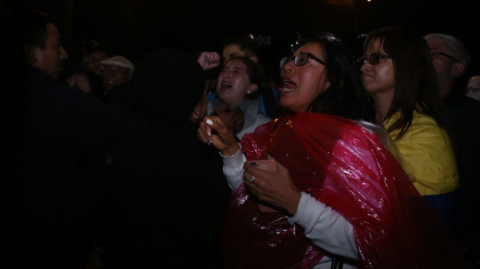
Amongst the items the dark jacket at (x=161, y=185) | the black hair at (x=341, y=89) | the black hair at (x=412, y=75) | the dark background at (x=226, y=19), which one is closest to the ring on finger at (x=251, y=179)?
the dark jacket at (x=161, y=185)

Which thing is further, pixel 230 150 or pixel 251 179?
pixel 230 150

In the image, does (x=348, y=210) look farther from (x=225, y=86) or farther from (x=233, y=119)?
(x=225, y=86)

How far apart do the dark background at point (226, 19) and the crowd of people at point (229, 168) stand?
7.76 meters

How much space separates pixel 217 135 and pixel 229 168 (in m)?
0.21

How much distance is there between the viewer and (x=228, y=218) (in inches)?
76.6

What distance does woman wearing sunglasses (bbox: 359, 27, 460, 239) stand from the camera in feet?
6.27

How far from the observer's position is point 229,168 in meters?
1.90

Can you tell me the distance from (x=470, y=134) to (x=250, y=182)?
230 cm

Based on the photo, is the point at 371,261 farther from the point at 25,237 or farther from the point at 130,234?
the point at 25,237

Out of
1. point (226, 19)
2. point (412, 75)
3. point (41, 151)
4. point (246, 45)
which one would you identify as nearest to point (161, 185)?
point (41, 151)

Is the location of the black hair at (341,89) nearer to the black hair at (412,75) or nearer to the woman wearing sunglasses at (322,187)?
the woman wearing sunglasses at (322,187)

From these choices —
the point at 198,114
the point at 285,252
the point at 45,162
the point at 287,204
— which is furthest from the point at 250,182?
the point at 45,162

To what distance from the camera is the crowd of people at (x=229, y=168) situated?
1.54m

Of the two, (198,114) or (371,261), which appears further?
(198,114)
